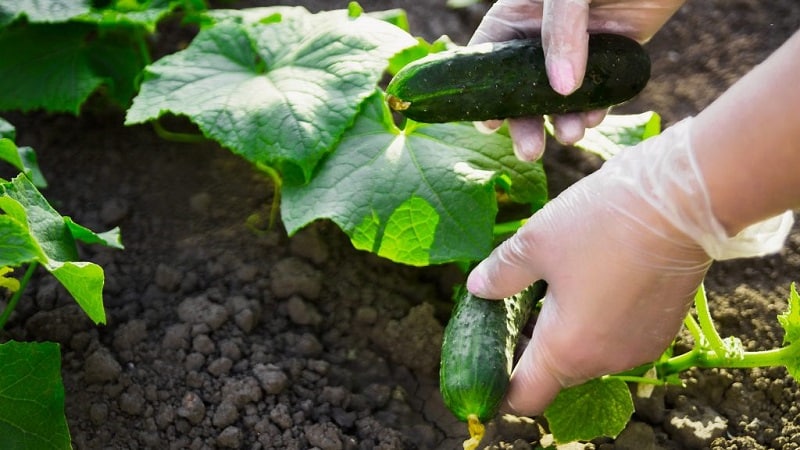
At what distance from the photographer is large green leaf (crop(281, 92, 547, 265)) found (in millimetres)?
3076

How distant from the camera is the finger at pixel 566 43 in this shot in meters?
2.82

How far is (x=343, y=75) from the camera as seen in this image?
325cm

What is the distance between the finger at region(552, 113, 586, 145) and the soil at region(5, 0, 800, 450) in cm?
63

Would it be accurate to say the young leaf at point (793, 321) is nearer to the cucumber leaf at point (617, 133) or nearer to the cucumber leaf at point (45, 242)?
the cucumber leaf at point (617, 133)

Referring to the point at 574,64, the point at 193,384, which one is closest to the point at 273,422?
the point at 193,384

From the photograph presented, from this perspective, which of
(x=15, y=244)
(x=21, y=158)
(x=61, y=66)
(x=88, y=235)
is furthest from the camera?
(x=61, y=66)

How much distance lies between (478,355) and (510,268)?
28 cm

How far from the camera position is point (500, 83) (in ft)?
9.43

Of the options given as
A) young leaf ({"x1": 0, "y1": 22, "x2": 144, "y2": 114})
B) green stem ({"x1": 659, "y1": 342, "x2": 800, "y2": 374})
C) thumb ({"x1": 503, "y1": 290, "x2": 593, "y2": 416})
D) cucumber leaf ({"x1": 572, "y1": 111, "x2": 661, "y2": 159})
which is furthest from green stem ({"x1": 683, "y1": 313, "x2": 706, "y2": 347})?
young leaf ({"x1": 0, "y1": 22, "x2": 144, "y2": 114})

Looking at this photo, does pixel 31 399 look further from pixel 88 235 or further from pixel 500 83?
pixel 500 83

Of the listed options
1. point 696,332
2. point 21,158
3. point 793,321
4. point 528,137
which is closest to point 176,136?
point 21,158

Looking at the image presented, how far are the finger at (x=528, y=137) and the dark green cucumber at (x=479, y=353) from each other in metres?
0.51

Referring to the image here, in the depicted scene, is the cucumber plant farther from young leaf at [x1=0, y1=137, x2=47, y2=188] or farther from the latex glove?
the latex glove

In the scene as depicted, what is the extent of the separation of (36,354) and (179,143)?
155 cm
